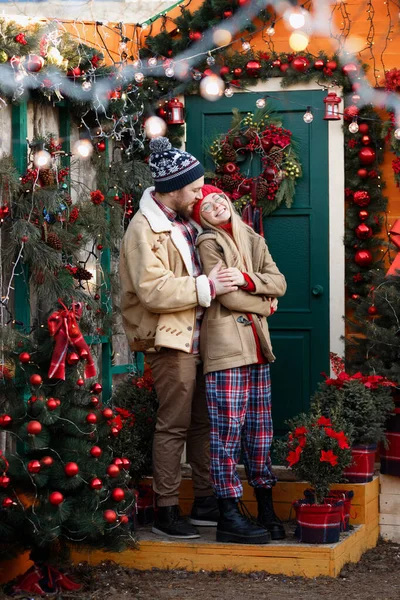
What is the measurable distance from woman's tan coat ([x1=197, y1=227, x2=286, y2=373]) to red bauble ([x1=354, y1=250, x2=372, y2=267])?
1.58 metres

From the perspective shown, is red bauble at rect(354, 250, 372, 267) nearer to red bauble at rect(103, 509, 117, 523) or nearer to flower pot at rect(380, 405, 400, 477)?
flower pot at rect(380, 405, 400, 477)

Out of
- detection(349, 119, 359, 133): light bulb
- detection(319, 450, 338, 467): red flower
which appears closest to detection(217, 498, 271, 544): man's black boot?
detection(319, 450, 338, 467): red flower

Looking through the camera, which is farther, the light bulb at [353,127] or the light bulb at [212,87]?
the light bulb at [212,87]

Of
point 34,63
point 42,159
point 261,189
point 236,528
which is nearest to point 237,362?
point 236,528

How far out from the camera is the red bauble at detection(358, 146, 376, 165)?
6.23m

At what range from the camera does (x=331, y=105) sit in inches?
234

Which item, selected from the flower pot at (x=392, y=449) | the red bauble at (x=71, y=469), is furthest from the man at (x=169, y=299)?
the flower pot at (x=392, y=449)

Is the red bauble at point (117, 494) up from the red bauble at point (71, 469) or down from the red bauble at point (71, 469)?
down

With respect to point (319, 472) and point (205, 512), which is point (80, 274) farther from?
point (319, 472)

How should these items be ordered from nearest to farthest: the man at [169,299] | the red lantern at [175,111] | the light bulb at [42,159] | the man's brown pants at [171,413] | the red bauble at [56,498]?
the red bauble at [56,498]
the man at [169,299]
the man's brown pants at [171,413]
the light bulb at [42,159]
the red lantern at [175,111]

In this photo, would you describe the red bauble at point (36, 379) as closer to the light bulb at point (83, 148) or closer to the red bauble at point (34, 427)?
the red bauble at point (34, 427)

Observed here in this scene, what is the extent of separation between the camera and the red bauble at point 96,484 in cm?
396

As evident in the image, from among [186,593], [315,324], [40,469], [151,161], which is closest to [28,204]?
[151,161]

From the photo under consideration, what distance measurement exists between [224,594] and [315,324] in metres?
2.52
